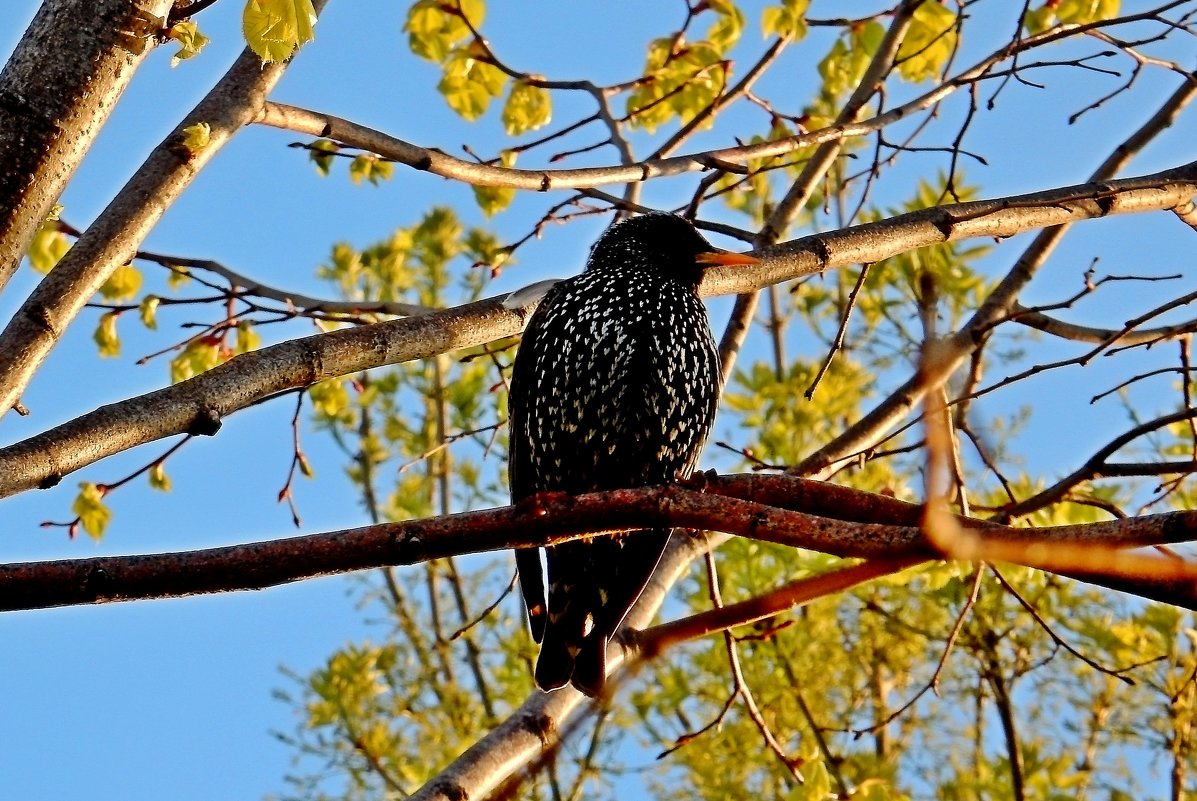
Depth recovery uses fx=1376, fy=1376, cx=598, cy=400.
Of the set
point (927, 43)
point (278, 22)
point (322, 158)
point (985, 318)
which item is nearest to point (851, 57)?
point (927, 43)

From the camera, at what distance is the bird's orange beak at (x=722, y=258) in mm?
3541

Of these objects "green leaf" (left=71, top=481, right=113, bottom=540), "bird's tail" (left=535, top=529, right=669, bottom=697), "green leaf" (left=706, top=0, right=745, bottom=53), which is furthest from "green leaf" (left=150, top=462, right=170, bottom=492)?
"green leaf" (left=706, top=0, right=745, bottom=53)

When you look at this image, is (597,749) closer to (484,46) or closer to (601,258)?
(601,258)

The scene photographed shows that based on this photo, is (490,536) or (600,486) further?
(600,486)

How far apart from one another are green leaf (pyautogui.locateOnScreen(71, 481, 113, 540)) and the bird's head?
4.94 ft

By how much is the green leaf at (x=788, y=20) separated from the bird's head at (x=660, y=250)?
61cm

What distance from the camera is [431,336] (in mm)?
2883

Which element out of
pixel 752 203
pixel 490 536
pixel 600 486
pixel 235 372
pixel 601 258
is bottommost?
pixel 490 536

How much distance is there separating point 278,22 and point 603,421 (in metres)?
1.65

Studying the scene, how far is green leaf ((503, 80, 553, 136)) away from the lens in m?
4.11

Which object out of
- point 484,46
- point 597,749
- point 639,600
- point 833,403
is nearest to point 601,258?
point 484,46

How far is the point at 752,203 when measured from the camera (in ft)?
20.5

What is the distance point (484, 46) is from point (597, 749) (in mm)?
2760

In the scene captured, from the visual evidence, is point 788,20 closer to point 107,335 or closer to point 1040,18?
point 1040,18
